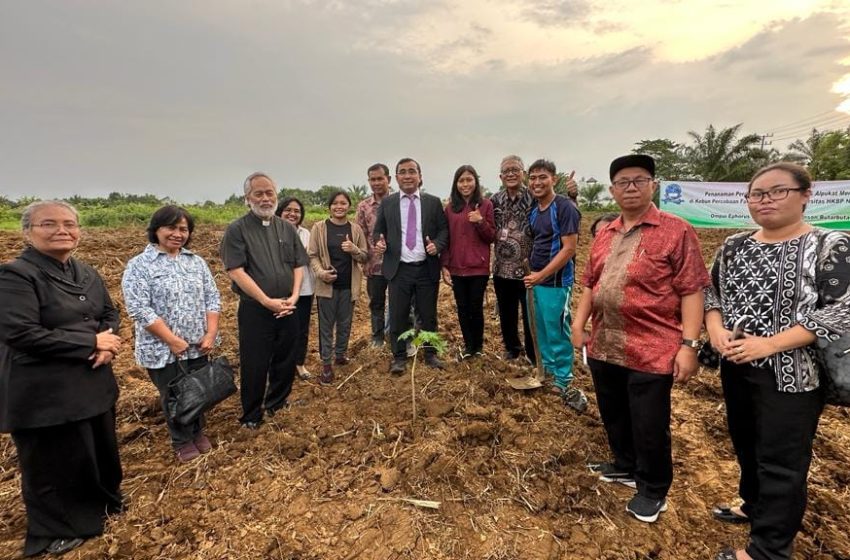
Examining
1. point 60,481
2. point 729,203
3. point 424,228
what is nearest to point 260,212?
point 424,228

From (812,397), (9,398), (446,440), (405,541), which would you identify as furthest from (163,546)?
(812,397)

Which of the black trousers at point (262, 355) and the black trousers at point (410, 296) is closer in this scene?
the black trousers at point (262, 355)

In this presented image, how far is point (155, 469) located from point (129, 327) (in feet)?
14.3

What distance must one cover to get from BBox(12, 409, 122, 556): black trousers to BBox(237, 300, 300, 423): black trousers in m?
0.98

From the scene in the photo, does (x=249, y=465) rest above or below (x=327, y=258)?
below

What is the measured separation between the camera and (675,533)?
2359mm

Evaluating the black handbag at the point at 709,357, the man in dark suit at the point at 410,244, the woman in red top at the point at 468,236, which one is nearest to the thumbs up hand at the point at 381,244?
the man in dark suit at the point at 410,244

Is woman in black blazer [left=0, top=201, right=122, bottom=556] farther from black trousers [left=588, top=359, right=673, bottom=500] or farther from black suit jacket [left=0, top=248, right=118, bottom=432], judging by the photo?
black trousers [left=588, top=359, right=673, bottom=500]

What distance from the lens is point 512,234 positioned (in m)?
3.94

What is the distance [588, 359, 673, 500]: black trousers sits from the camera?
7.63 feet

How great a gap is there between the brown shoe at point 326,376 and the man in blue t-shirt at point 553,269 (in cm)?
202

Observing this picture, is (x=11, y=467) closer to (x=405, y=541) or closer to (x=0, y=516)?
(x=0, y=516)

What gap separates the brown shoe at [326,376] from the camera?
4289 mm

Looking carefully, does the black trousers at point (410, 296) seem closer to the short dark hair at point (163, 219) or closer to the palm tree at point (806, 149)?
the short dark hair at point (163, 219)
